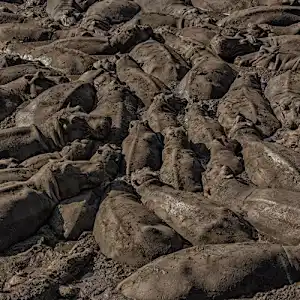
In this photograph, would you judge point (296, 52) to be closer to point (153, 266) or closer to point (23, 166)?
point (23, 166)

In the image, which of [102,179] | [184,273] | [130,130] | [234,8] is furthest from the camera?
[234,8]

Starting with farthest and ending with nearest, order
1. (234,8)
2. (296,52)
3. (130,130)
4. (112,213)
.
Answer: (234,8), (296,52), (130,130), (112,213)

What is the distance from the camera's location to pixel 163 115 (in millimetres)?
9789

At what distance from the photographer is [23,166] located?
866cm

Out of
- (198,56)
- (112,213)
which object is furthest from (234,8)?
(112,213)

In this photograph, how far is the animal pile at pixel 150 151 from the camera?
6.75 metres

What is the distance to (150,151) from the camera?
8938 millimetres

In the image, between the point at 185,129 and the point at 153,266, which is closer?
the point at 153,266

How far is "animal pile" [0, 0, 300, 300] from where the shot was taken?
6754 millimetres

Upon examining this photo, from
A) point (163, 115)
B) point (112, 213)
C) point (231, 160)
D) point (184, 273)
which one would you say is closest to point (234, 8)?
point (163, 115)

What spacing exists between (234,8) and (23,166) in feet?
20.9

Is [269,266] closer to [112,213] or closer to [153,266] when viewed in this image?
[153,266]

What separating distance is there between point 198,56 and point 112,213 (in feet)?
15.1

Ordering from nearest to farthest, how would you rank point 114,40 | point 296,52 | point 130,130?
point 130,130 < point 296,52 < point 114,40
